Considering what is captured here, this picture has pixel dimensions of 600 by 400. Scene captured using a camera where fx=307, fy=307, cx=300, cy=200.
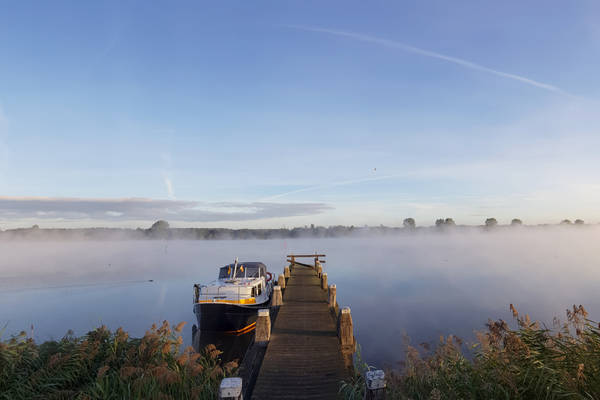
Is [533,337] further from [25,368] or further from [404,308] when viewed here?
[404,308]

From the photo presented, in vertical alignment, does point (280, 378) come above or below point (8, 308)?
above

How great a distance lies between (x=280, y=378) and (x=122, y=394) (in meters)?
3.84

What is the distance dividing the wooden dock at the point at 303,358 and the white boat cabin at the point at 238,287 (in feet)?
13.3

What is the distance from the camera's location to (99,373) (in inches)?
243

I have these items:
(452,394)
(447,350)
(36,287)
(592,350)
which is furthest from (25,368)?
(36,287)

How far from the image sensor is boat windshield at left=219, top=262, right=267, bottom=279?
22.6 meters

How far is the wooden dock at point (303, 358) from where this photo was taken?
7883mm

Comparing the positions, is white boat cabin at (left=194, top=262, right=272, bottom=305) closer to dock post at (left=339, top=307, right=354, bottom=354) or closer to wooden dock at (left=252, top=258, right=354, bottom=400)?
wooden dock at (left=252, top=258, right=354, bottom=400)

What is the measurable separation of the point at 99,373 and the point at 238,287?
1343 centimetres

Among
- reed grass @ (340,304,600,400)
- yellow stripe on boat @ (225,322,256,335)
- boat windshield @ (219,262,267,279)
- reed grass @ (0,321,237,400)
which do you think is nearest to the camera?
reed grass @ (340,304,600,400)

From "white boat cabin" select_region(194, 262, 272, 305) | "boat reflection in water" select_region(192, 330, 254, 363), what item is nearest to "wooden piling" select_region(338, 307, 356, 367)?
"boat reflection in water" select_region(192, 330, 254, 363)

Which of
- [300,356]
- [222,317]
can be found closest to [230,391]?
[300,356]

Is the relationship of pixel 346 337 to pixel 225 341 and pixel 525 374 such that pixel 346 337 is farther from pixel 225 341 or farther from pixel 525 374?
pixel 225 341

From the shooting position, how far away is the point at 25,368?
7.54 metres
